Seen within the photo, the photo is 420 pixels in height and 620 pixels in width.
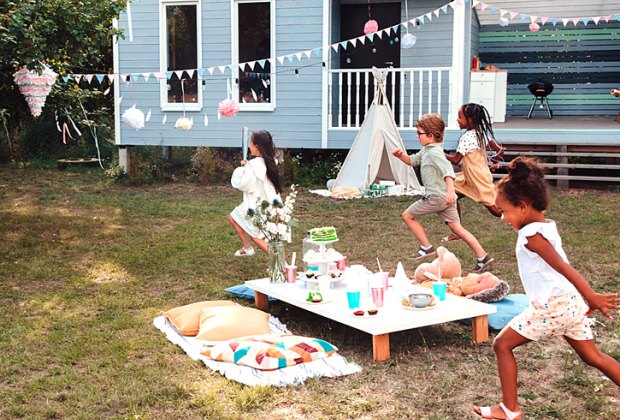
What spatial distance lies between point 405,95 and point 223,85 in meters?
3.22

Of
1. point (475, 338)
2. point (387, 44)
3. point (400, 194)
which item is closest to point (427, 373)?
point (475, 338)

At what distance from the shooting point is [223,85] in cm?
1435

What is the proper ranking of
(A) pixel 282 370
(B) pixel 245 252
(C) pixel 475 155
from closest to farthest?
(A) pixel 282 370
(C) pixel 475 155
(B) pixel 245 252

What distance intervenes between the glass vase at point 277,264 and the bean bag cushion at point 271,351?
3.67 feet

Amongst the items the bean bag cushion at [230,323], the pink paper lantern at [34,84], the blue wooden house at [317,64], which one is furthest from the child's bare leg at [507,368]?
the blue wooden house at [317,64]

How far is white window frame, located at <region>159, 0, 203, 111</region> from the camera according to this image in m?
14.4

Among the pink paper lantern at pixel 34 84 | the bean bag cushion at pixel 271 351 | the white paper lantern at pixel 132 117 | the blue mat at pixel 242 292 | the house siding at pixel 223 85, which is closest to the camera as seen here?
the bean bag cushion at pixel 271 351

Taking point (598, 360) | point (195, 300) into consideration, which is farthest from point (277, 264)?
point (598, 360)

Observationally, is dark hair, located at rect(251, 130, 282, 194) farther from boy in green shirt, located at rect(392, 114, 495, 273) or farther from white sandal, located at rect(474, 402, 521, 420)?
white sandal, located at rect(474, 402, 521, 420)

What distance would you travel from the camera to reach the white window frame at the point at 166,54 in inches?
567

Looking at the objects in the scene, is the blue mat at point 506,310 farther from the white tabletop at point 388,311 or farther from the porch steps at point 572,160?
the porch steps at point 572,160

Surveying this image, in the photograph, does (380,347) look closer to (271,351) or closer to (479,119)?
(271,351)

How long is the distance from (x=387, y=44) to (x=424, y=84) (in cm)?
122

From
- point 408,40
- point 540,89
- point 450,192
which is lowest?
point 450,192
